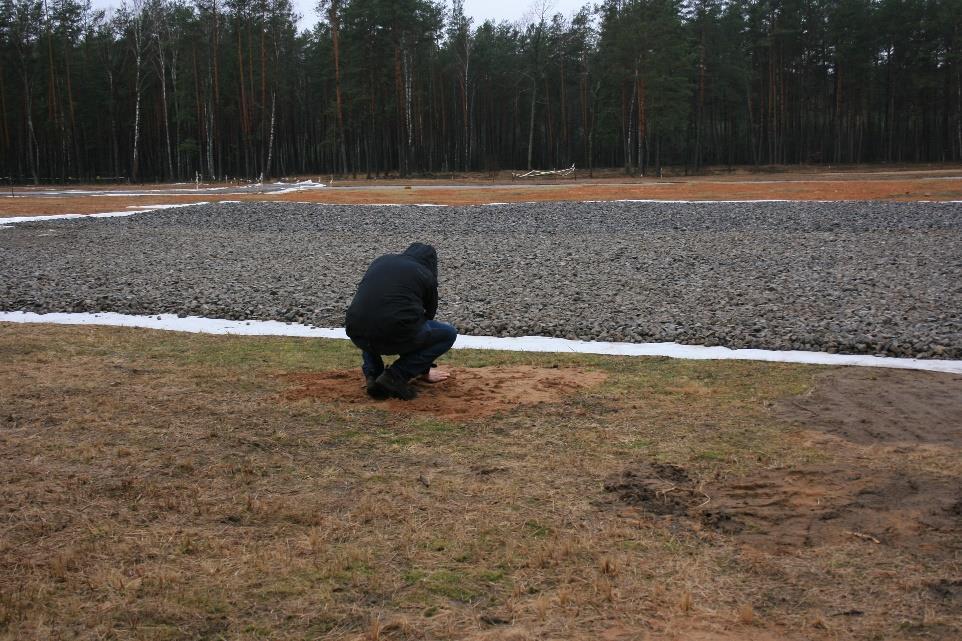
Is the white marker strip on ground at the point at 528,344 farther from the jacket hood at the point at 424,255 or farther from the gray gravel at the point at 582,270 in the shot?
the jacket hood at the point at 424,255

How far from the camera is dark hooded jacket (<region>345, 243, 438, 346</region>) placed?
670 cm

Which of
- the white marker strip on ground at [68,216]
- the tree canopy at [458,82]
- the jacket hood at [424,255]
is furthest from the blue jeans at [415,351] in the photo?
the tree canopy at [458,82]

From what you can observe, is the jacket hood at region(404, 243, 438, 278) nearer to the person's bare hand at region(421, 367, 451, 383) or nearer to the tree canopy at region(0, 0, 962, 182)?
the person's bare hand at region(421, 367, 451, 383)

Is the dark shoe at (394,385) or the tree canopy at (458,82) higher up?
the tree canopy at (458,82)

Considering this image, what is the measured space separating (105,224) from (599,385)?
19620 millimetres

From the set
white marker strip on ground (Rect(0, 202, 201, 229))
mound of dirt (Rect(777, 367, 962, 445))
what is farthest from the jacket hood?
white marker strip on ground (Rect(0, 202, 201, 229))

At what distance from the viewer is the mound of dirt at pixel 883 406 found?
19.9 ft

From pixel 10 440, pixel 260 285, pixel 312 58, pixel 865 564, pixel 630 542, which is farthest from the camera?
pixel 312 58

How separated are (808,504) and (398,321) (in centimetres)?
333

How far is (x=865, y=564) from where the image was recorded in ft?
13.2

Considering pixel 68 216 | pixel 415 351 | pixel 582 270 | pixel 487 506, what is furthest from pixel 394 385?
pixel 68 216

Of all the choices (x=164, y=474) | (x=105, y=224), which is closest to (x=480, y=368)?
(x=164, y=474)

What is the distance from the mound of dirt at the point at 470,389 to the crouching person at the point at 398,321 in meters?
0.20

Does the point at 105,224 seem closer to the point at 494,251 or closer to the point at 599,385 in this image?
the point at 494,251
